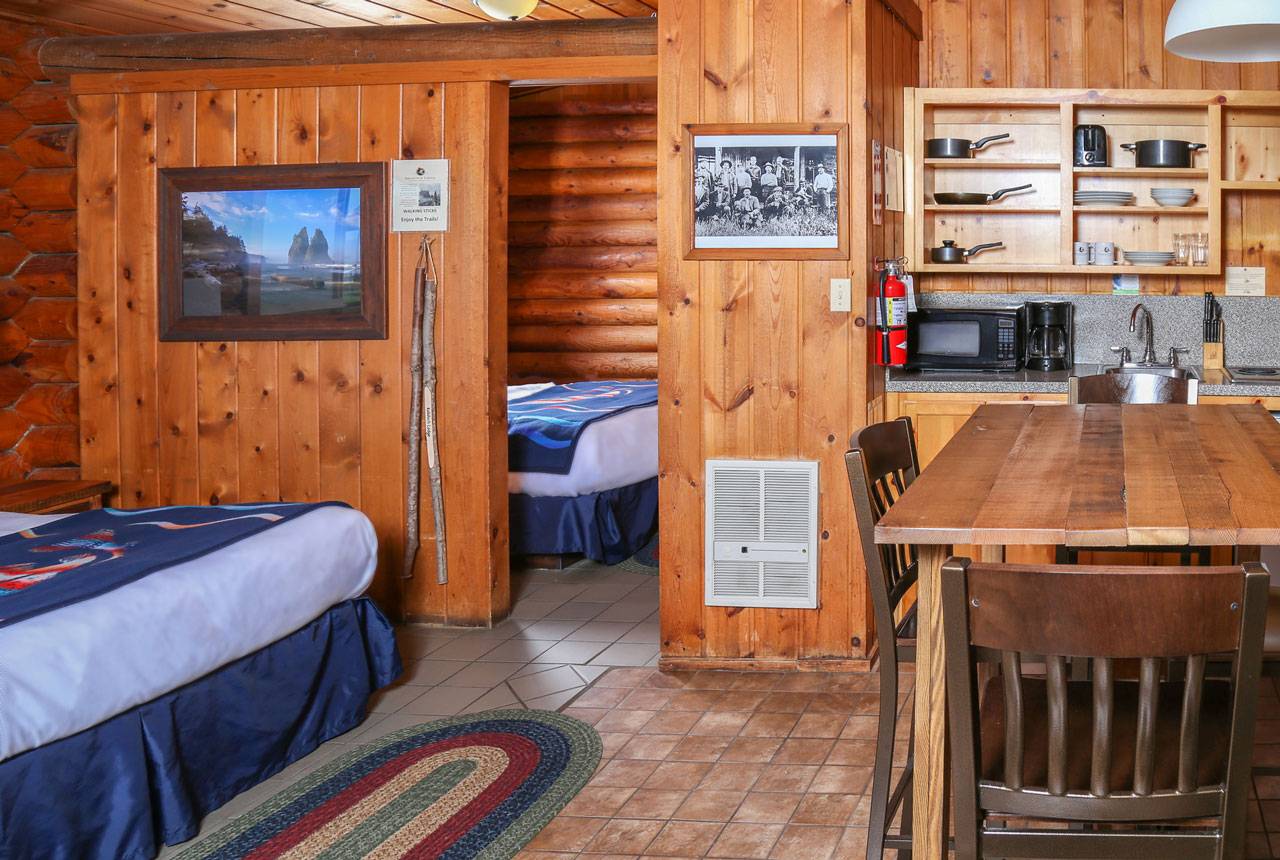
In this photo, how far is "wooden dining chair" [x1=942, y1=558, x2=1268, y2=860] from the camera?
4.91 ft

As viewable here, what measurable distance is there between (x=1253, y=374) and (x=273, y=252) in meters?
3.92

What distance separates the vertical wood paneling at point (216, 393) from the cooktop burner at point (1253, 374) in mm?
3881

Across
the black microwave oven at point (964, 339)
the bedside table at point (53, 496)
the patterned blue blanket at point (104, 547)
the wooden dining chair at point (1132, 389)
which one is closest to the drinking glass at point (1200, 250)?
the black microwave oven at point (964, 339)

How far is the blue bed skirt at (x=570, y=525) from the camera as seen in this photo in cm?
570

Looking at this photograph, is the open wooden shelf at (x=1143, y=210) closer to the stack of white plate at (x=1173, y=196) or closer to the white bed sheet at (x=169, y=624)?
the stack of white plate at (x=1173, y=196)

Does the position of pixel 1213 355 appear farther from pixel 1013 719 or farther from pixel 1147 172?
pixel 1013 719

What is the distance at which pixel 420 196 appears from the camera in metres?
4.66

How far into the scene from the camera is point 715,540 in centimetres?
415

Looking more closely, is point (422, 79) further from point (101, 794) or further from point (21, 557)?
point (101, 794)

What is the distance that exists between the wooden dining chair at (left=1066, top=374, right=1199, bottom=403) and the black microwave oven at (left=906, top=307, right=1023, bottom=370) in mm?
821

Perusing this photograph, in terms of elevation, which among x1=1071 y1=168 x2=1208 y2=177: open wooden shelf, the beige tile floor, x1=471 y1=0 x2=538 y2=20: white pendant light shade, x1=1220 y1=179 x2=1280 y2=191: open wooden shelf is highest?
x1=471 y1=0 x2=538 y2=20: white pendant light shade

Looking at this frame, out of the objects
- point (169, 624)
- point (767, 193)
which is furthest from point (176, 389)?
point (767, 193)

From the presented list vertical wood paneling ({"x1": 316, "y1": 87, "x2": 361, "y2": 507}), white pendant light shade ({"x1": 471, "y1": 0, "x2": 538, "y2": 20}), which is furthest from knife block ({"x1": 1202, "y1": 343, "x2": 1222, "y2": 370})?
vertical wood paneling ({"x1": 316, "y1": 87, "x2": 361, "y2": 507})

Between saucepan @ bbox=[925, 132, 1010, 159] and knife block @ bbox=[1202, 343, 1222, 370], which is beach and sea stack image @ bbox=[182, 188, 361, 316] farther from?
knife block @ bbox=[1202, 343, 1222, 370]
